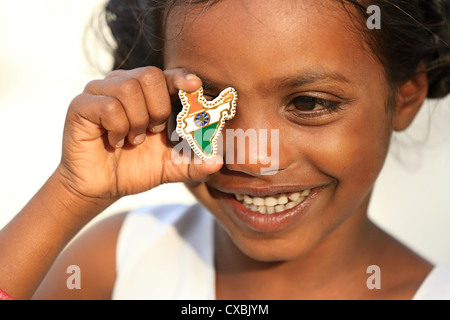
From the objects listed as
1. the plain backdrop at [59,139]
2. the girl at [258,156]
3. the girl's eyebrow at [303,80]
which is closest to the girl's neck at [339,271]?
the girl at [258,156]

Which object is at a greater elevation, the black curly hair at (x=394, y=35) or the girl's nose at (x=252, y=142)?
the black curly hair at (x=394, y=35)

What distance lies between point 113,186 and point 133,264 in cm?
56

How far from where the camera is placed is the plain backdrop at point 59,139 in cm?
375

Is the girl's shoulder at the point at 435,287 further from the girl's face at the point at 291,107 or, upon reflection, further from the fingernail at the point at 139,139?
the fingernail at the point at 139,139

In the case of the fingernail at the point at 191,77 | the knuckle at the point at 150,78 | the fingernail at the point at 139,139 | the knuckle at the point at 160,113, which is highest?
the knuckle at the point at 150,78

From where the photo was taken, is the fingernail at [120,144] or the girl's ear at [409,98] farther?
the girl's ear at [409,98]

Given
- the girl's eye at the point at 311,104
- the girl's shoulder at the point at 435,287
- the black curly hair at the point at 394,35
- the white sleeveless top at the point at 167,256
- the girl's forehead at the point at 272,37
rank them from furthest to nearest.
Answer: the white sleeveless top at the point at 167,256
the girl's shoulder at the point at 435,287
the black curly hair at the point at 394,35
the girl's eye at the point at 311,104
the girl's forehead at the point at 272,37

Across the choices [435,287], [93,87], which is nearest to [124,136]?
[93,87]

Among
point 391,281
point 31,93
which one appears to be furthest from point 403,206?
point 31,93

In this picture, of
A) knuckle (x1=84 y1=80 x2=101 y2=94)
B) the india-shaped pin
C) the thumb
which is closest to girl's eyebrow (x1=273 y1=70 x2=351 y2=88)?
the india-shaped pin

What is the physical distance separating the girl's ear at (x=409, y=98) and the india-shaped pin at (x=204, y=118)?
0.65 m

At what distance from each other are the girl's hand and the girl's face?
0.10 metres

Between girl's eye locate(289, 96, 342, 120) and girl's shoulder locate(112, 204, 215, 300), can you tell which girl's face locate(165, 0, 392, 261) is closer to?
girl's eye locate(289, 96, 342, 120)
